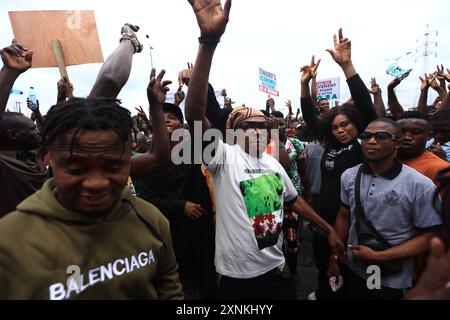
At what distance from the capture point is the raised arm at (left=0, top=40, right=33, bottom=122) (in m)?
1.75

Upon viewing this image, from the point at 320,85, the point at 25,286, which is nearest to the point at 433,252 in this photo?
the point at 25,286

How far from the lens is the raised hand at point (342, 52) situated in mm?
2979

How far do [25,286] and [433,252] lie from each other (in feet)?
3.66

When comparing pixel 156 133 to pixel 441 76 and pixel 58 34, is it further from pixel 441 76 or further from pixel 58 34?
pixel 441 76

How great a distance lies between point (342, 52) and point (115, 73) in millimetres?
2234

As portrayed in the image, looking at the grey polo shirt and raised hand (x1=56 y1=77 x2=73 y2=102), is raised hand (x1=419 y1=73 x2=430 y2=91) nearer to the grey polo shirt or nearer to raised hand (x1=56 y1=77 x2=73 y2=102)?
the grey polo shirt

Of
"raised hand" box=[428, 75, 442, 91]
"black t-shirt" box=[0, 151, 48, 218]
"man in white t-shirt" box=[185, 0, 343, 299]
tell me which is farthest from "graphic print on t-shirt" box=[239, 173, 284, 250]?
"raised hand" box=[428, 75, 442, 91]

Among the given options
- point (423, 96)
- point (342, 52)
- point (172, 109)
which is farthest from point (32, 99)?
point (423, 96)

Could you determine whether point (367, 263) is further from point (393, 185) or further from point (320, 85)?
point (320, 85)

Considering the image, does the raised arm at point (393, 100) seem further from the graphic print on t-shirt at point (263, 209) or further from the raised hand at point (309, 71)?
the graphic print on t-shirt at point (263, 209)

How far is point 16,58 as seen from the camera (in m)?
1.86

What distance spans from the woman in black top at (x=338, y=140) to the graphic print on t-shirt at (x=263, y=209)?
2.87 ft

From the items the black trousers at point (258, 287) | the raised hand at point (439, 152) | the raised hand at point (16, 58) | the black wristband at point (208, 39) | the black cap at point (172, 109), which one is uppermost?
the raised hand at point (16, 58)

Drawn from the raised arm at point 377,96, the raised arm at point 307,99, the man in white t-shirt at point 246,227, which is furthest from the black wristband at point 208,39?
the raised arm at point 377,96
